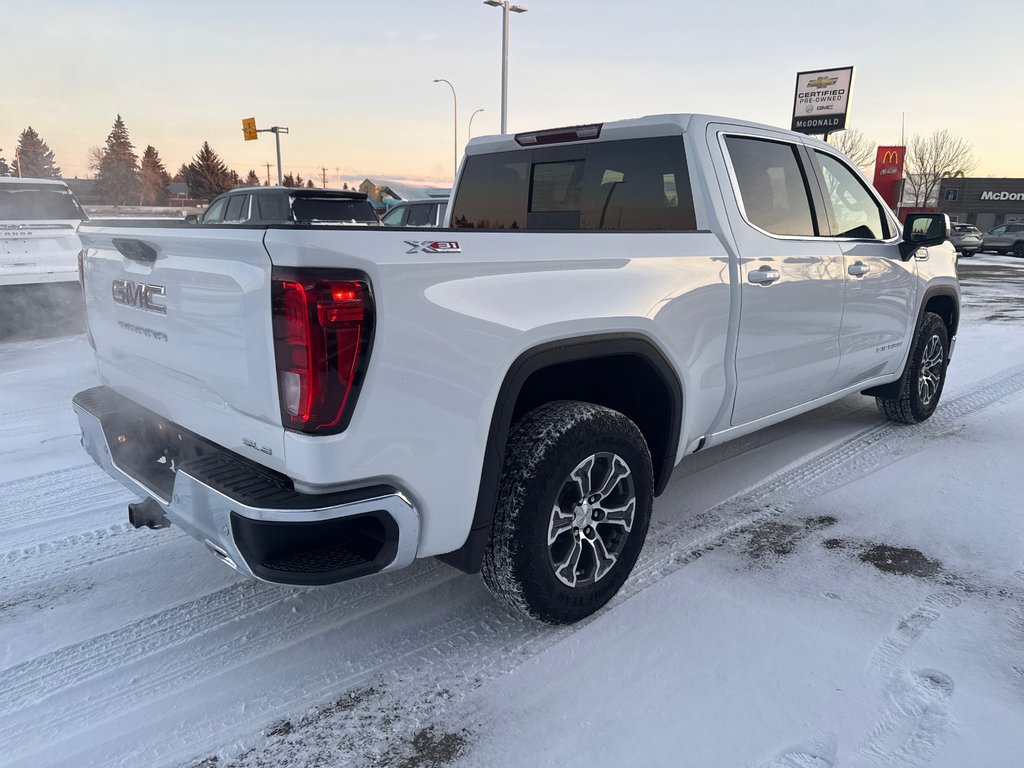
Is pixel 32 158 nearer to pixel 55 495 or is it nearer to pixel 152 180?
pixel 152 180

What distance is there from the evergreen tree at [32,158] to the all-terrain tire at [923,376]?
431 feet

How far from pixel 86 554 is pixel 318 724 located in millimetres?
1682

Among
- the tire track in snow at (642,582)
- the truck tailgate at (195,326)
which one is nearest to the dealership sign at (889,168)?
the tire track in snow at (642,582)

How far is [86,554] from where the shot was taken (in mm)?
3264

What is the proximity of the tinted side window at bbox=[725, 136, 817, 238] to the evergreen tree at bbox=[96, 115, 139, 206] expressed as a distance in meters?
96.9

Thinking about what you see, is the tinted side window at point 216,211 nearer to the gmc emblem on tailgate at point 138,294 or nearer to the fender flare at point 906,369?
the gmc emblem on tailgate at point 138,294

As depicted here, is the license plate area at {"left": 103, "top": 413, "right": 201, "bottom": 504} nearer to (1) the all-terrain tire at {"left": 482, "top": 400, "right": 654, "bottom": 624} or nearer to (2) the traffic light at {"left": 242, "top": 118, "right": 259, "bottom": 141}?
(1) the all-terrain tire at {"left": 482, "top": 400, "right": 654, "bottom": 624}

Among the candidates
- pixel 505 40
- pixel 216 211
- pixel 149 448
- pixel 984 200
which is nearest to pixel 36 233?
pixel 149 448

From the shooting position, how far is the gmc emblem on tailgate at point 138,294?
2422 mm

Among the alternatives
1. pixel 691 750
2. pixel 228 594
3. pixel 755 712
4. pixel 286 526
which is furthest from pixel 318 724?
pixel 755 712

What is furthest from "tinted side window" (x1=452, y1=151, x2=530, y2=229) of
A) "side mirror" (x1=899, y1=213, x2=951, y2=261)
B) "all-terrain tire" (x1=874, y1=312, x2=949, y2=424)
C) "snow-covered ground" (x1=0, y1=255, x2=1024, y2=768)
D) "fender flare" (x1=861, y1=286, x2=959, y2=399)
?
"all-terrain tire" (x1=874, y1=312, x2=949, y2=424)

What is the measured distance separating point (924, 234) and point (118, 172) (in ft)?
355

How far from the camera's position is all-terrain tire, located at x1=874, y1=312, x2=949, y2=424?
17.0 feet

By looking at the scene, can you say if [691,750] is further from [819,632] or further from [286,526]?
[286,526]
